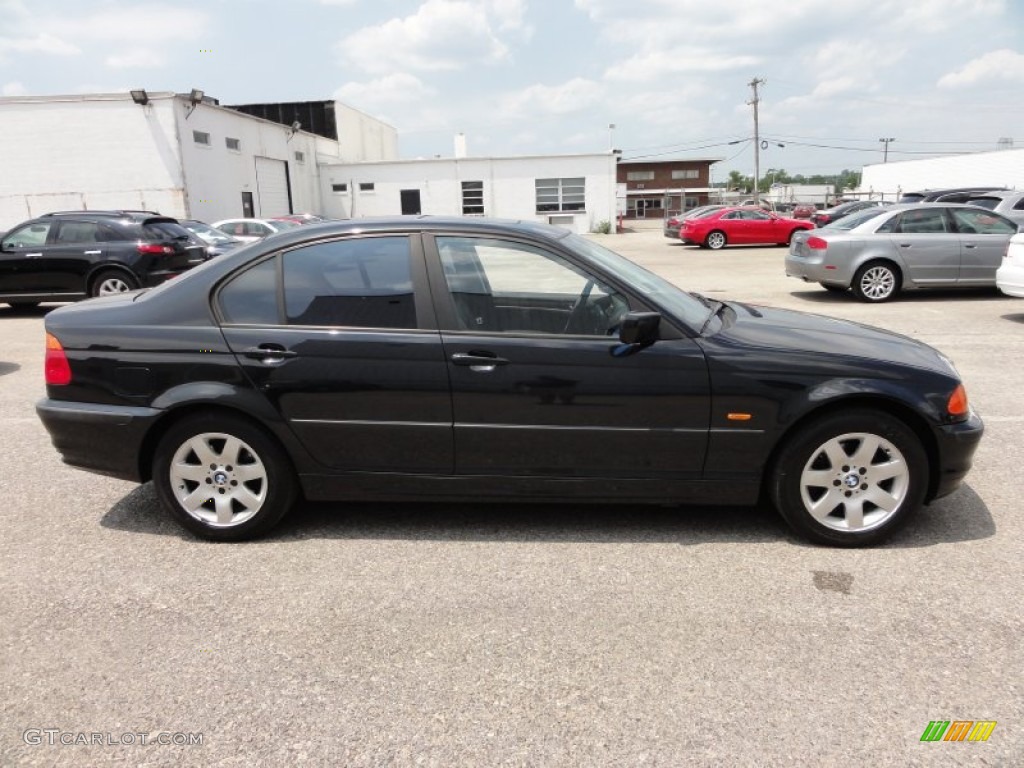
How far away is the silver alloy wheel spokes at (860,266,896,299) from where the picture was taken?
11554 mm

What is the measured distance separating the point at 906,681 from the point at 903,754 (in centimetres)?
39

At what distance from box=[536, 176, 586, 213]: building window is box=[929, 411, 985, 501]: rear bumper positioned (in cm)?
3656

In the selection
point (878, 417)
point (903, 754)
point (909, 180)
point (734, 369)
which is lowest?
point (903, 754)

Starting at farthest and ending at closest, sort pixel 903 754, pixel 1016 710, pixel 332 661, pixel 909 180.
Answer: pixel 909 180
pixel 332 661
pixel 1016 710
pixel 903 754

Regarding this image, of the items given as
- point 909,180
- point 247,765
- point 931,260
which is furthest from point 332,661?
point 909,180

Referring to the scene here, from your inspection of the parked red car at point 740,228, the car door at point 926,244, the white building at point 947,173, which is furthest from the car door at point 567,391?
the white building at point 947,173

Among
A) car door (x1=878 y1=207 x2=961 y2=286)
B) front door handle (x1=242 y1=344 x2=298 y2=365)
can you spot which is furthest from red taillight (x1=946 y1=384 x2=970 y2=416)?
car door (x1=878 y1=207 x2=961 y2=286)

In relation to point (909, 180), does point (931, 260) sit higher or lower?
lower

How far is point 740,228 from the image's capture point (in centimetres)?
2617

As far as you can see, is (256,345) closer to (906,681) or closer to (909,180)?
(906,681)

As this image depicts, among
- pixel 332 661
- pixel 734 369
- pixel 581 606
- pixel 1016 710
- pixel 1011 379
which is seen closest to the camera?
pixel 1016 710

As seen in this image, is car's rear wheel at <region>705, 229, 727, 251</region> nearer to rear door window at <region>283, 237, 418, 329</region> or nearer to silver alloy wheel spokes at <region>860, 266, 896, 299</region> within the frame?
silver alloy wheel spokes at <region>860, 266, 896, 299</region>

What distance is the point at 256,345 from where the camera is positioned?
3.63 metres

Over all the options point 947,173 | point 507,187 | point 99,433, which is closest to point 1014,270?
point 99,433
